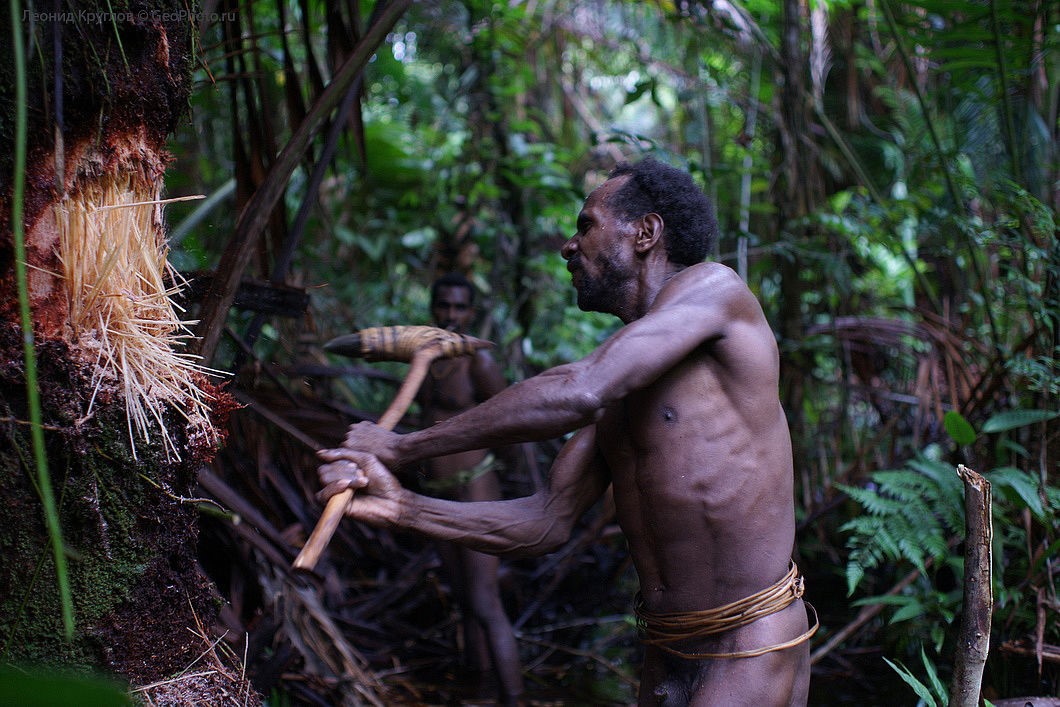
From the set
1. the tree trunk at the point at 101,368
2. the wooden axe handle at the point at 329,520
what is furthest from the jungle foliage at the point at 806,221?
the wooden axe handle at the point at 329,520

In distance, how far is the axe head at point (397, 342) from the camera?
2080mm

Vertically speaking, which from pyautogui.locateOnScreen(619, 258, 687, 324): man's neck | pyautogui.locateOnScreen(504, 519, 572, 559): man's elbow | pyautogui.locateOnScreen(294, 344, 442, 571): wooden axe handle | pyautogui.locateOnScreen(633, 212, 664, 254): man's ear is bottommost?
pyautogui.locateOnScreen(504, 519, 572, 559): man's elbow

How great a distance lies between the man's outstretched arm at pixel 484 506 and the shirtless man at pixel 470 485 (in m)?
1.46

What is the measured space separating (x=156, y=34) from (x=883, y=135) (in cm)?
482

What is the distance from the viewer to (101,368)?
1365 millimetres

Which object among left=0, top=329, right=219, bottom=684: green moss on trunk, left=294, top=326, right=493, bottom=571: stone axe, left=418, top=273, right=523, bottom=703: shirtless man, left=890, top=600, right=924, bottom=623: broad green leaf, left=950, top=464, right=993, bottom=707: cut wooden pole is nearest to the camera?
left=0, top=329, right=219, bottom=684: green moss on trunk

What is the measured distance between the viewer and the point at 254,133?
2.29 meters

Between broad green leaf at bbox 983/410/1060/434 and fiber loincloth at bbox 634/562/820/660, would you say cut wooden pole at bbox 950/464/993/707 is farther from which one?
broad green leaf at bbox 983/410/1060/434

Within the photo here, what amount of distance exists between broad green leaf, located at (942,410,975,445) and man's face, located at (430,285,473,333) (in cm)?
211

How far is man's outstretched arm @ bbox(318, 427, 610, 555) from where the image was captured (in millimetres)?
1600

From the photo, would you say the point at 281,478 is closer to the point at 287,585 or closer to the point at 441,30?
the point at 287,585

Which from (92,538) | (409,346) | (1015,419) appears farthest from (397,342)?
(1015,419)

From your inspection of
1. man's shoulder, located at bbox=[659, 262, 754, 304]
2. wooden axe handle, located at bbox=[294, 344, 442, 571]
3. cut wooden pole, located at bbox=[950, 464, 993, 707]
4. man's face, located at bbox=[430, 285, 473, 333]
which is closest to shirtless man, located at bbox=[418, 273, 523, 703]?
man's face, located at bbox=[430, 285, 473, 333]

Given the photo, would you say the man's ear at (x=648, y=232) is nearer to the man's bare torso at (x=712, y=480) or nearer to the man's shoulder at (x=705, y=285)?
the man's shoulder at (x=705, y=285)
